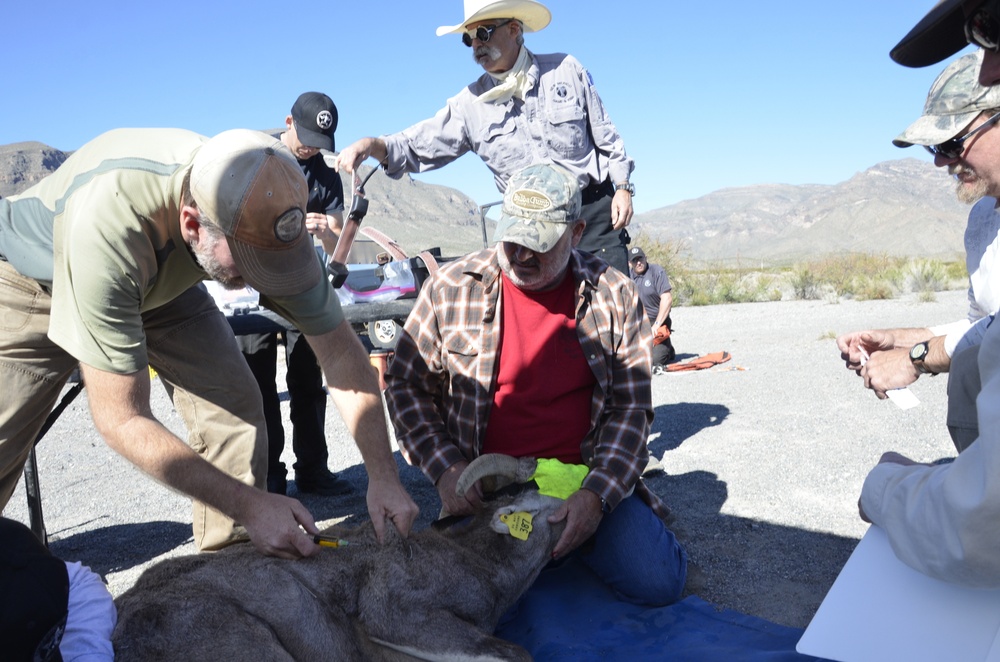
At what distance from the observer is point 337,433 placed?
8.88 m

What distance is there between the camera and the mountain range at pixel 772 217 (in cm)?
8756

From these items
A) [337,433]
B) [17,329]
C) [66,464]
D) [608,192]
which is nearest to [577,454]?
[608,192]

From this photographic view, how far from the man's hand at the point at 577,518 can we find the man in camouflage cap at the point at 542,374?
0.14m

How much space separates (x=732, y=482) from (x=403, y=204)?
107 meters

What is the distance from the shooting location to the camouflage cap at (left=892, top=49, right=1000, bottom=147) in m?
2.54

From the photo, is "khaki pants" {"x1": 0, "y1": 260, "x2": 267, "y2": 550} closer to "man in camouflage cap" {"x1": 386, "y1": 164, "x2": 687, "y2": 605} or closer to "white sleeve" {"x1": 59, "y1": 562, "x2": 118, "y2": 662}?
"man in camouflage cap" {"x1": 386, "y1": 164, "x2": 687, "y2": 605}

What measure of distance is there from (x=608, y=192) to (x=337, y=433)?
4.48m

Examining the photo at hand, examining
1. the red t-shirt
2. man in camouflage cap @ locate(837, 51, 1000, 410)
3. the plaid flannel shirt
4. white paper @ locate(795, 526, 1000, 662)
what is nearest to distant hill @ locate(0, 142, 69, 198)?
the plaid flannel shirt

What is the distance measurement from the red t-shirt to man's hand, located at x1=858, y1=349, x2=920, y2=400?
1360 millimetres

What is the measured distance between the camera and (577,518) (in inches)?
152

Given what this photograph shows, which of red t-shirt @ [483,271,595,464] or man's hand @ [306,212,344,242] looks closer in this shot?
red t-shirt @ [483,271,595,464]

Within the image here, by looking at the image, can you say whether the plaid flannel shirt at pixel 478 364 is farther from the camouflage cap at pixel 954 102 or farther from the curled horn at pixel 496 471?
the camouflage cap at pixel 954 102

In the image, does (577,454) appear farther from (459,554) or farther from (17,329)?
(17,329)

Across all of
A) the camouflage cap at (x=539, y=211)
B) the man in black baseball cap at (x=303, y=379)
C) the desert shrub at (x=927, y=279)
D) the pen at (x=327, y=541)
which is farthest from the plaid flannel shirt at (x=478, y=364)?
the desert shrub at (x=927, y=279)
